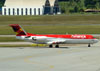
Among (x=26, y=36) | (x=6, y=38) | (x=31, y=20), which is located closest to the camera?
(x=26, y=36)

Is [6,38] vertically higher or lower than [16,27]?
lower

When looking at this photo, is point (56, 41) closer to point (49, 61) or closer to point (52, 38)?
point (52, 38)

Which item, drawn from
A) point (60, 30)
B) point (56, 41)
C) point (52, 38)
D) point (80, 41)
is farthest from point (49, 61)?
point (60, 30)

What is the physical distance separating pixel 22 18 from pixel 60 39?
8915 centimetres

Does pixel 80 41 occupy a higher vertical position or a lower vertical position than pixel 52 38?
lower

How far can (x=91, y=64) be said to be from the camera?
49406 millimetres

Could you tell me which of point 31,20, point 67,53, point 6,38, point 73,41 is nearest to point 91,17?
point 31,20

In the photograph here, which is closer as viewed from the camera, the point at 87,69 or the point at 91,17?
the point at 87,69

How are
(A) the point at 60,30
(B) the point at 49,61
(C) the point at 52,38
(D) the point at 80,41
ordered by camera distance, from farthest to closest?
(A) the point at 60,30, (D) the point at 80,41, (C) the point at 52,38, (B) the point at 49,61

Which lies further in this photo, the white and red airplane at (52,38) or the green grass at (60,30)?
the green grass at (60,30)

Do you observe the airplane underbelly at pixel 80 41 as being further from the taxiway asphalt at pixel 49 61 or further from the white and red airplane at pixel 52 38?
the taxiway asphalt at pixel 49 61

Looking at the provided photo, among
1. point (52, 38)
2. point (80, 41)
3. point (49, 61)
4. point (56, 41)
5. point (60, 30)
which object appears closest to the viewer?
point (49, 61)

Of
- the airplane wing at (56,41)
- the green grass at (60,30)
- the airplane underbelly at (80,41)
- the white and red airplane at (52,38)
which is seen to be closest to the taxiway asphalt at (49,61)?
the white and red airplane at (52,38)

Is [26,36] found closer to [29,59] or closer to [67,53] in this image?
[67,53]
